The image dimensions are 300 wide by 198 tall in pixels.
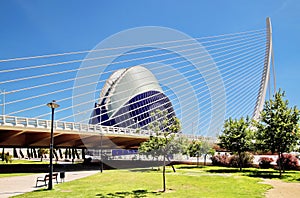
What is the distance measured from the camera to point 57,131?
29.1 metres

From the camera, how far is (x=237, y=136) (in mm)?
28219

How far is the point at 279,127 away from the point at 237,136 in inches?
224

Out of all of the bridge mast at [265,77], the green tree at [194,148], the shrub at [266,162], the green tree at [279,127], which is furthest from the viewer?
the bridge mast at [265,77]

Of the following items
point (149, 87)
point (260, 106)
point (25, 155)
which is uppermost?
point (149, 87)

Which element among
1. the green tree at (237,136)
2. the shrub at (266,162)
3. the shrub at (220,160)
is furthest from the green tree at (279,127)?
the shrub at (220,160)

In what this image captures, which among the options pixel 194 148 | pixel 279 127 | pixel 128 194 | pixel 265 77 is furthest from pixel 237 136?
pixel 128 194

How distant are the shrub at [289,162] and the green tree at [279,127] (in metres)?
5.28

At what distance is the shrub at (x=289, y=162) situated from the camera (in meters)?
28.3

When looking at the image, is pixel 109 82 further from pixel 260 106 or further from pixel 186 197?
pixel 186 197

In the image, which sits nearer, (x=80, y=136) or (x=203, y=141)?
(x=80, y=136)

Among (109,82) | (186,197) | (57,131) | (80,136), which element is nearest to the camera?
(186,197)

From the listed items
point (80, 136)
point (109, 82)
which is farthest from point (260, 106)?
point (109, 82)

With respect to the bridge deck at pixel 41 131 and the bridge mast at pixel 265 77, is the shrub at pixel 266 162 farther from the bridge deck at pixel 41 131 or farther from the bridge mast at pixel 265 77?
the bridge deck at pixel 41 131

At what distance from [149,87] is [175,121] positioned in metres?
66.3
